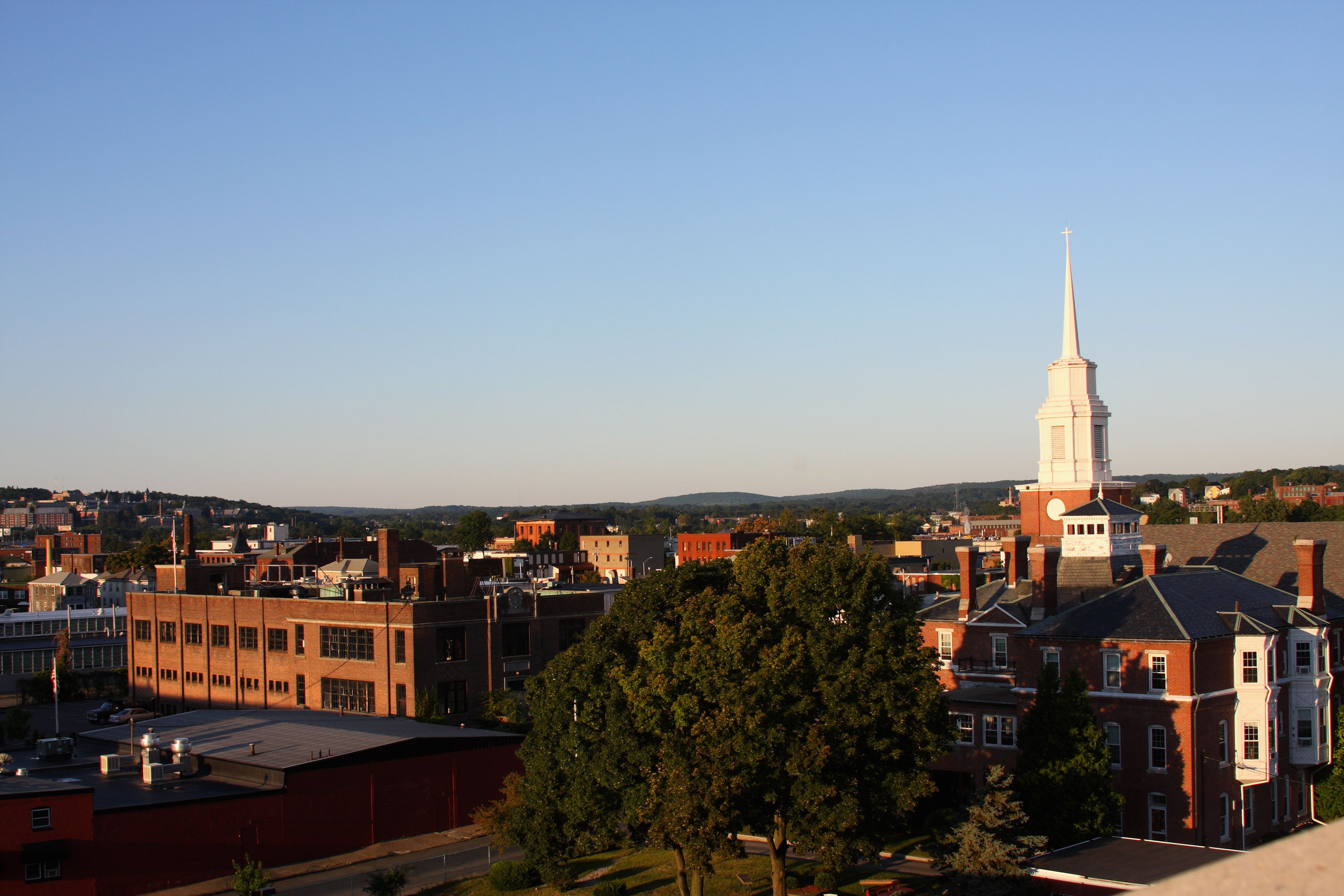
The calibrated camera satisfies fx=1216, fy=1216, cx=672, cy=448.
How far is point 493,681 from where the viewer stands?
76.3m

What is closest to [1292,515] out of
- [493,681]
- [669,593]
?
[493,681]

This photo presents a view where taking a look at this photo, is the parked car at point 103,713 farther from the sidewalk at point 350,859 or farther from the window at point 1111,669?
the window at point 1111,669

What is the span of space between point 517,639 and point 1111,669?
3925 cm

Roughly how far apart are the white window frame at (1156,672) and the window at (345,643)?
4592 centimetres

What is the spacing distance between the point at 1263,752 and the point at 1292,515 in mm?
108989

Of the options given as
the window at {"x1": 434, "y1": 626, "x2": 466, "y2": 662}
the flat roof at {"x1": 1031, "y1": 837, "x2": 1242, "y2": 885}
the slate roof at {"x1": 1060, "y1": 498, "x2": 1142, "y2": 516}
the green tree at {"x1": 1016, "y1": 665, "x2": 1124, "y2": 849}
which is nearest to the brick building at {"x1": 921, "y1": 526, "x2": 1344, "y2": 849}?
the green tree at {"x1": 1016, "y1": 665, "x2": 1124, "y2": 849}

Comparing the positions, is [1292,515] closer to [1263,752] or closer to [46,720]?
[1263,752]

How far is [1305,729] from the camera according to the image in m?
52.8

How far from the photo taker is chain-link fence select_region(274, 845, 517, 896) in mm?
46219

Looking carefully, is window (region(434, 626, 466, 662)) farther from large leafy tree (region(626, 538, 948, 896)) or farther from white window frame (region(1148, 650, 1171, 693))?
white window frame (region(1148, 650, 1171, 693))

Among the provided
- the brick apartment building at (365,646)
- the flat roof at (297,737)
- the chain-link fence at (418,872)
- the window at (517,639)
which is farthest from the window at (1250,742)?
the window at (517,639)

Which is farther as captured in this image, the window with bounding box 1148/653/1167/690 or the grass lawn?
the window with bounding box 1148/653/1167/690

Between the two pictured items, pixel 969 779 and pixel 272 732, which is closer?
pixel 969 779

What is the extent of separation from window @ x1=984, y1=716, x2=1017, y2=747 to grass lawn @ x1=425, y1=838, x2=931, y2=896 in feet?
20.5
